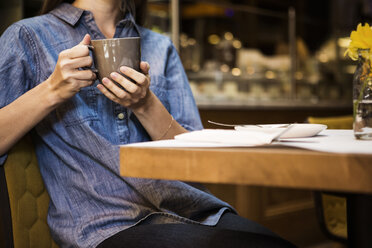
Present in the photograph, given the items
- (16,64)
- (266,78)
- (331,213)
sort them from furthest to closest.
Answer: (266,78)
(331,213)
(16,64)

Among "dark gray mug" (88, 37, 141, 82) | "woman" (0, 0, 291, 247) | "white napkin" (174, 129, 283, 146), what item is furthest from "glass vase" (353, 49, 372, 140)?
"dark gray mug" (88, 37, 141, 82)

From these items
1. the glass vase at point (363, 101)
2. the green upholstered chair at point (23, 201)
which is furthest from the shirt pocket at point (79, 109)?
the glass vase at point (363, 101)

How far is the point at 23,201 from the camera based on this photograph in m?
1.02

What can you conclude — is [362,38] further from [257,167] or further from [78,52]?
[78,52]

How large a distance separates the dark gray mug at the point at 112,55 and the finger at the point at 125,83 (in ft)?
0.05

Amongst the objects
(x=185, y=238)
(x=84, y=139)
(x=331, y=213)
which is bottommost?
Result: (x=331, y=213)

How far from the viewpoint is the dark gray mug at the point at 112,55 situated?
83cm

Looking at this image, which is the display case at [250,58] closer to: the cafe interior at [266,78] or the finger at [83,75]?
the cafe interior at [266,78]

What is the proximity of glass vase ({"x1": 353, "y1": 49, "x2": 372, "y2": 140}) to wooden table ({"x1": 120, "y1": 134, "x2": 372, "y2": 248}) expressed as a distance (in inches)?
8.8

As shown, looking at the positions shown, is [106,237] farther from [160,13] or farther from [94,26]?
[160,13]

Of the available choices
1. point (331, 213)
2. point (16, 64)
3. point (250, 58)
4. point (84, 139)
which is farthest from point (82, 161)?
point (250, 58)

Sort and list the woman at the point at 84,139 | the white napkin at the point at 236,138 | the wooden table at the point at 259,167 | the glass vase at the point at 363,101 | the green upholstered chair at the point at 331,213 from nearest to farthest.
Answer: the wooden table at the point at 259,167 < the white napkin at the point at 236,138 < the glass vase at the point at 363,101 < the woman at the point at 84,139 < the green upholstered chair at the point at 331,213

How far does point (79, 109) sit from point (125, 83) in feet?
0.85

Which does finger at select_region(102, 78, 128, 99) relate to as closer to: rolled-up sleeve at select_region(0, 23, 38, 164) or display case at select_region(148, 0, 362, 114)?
rolled-up sleeve at select_region(0, 23, 38, 164)
